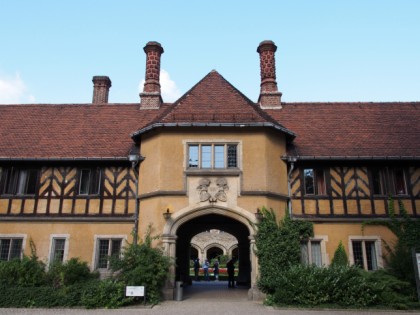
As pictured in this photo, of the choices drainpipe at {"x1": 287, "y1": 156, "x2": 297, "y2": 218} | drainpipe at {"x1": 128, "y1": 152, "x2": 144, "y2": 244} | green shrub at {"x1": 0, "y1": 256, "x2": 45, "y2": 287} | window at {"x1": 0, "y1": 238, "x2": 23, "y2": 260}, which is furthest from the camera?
window at {"x1": 0, "y1": 238, "x2": 23, "y2": 260}

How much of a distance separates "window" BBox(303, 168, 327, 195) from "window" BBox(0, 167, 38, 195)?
10.3 m

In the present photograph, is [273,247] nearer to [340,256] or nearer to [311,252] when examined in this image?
[311,252]

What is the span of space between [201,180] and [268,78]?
24.9 ft

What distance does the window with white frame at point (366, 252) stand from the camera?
1279 centimetres

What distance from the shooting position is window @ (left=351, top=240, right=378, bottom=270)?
12.8m

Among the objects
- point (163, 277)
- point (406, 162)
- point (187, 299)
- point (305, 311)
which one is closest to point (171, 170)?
point (163, 277)

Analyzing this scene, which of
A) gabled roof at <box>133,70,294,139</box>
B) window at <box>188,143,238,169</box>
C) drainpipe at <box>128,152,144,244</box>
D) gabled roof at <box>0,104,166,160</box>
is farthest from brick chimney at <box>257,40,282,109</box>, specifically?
drainpipe at <box>128,152,144,244</box>

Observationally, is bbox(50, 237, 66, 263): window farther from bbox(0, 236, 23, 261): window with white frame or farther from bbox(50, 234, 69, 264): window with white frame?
bbox(0, 236, 23, 261): window with white frame

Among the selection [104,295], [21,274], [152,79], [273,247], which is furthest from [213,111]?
[21,274]

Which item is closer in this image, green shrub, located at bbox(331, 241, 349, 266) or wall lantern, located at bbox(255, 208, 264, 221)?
wall lantern, located at bbox(255, 208, 264, 221)

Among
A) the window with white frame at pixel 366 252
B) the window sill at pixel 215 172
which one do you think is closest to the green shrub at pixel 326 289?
the window with white frame at pixel 366 252

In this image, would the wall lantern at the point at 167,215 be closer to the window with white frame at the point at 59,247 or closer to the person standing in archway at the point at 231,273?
the window with white frame at the point at 59,247

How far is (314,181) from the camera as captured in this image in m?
13.4

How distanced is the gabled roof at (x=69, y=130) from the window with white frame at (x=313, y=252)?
7.42m
